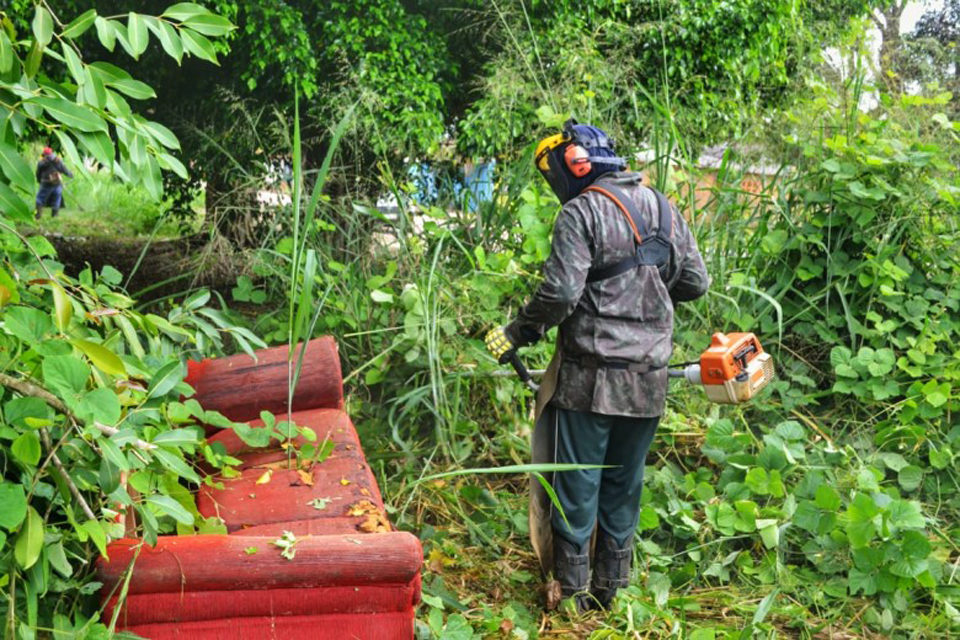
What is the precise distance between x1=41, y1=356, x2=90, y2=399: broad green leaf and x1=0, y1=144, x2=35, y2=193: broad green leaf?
0.36m

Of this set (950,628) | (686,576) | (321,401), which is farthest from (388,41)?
(950,628)

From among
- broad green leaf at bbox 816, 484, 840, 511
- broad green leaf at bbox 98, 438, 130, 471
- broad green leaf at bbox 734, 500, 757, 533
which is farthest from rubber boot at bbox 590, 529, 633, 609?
broad green leaf at bbox 98, 438, 130, 471

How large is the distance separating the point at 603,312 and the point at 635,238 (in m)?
0.28

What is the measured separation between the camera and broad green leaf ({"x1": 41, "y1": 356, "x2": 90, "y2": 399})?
84.6 inches

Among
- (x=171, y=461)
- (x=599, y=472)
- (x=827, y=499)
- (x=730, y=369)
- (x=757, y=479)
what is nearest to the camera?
(x=171, y=461)

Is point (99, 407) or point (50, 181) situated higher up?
point (99, 407)

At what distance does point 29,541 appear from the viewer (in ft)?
7.14

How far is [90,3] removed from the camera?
22.5 feet

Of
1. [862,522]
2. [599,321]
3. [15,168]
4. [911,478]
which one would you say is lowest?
[911,478]

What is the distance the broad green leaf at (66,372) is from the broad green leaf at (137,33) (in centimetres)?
70

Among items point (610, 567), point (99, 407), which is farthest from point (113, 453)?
point (610, 567)

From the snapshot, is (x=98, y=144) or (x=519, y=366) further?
(x=519, y=366)

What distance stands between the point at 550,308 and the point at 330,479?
94 cm

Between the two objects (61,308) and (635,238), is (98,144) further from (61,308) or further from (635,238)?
(635,238)
